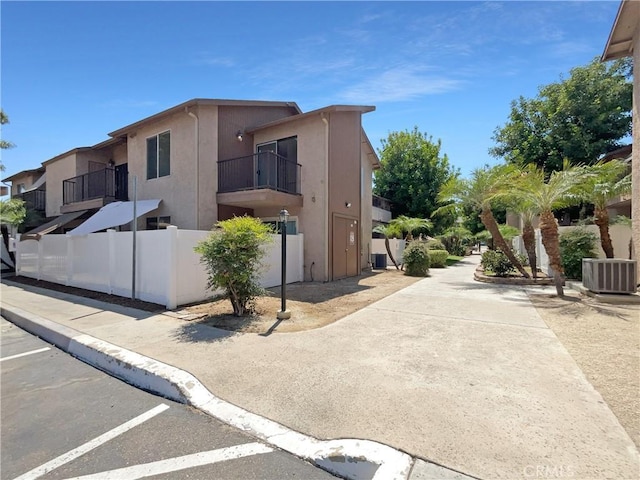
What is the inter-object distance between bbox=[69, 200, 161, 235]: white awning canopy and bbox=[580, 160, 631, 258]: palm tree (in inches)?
655

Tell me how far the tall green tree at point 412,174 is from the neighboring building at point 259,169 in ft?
40.1

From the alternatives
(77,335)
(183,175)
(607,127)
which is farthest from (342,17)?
(607,127)

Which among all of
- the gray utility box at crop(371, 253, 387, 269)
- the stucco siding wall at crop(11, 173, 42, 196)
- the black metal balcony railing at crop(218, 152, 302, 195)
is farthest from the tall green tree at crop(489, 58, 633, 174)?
the stucco siding wall at crop(11, 173, 42, 196)

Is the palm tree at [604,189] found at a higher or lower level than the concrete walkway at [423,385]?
higher

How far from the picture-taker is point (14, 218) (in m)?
16.5

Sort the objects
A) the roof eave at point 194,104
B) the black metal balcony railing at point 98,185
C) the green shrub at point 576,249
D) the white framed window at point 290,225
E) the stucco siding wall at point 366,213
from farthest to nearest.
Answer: the stucco siding wall at point 366,213 < the black metal balcony railing at point 98,185 < the white framed window at point 290,225 < the green shrub at point 576,249 < the roof eave at point 194,104

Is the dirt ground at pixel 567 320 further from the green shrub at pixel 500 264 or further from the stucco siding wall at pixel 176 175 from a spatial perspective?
the stucco siding wall at pixel 176 175

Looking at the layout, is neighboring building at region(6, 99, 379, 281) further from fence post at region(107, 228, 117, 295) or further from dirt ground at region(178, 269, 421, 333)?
fence post at region(107, 228, 117, 295)

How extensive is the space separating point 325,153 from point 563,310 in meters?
9.24

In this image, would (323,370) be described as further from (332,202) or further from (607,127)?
(607,127)

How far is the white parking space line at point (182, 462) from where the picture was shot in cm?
260

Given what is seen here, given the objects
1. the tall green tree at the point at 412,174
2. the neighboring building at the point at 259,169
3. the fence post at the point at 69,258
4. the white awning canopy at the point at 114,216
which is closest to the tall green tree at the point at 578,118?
the tall green tree at the point at 412,174

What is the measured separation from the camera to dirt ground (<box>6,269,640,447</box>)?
12.6 ft

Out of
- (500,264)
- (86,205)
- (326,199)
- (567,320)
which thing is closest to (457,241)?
(500,264)
